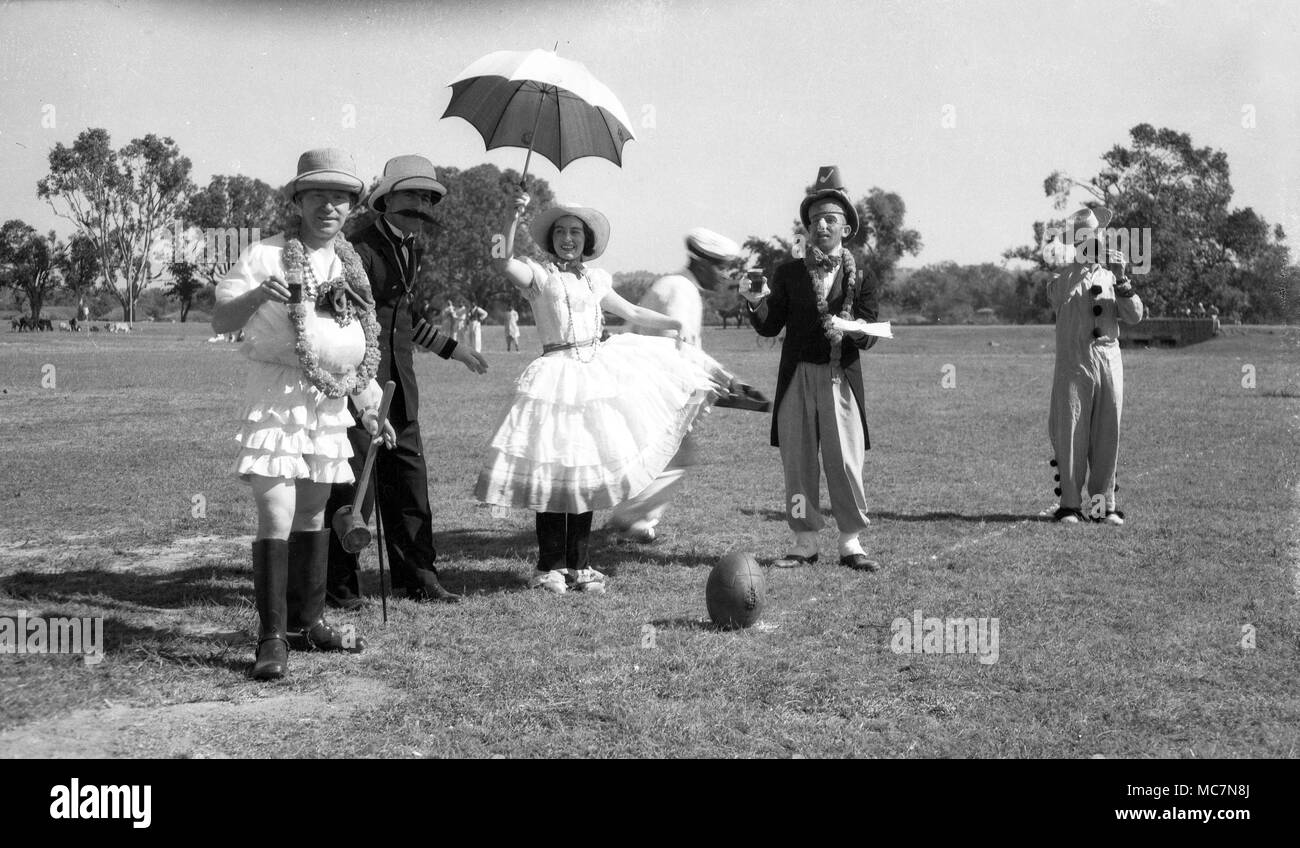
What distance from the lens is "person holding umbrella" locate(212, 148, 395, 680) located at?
5.72 meters

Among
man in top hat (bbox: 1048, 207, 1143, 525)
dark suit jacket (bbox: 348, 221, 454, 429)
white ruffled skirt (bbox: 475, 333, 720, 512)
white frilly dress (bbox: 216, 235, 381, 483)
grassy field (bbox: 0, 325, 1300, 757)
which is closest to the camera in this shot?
grassy field (bbox: 0, 325, 1300, 757)

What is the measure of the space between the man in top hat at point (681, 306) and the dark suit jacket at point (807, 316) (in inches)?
29.4

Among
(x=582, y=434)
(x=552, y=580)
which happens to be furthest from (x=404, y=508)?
(x=582, y=434)

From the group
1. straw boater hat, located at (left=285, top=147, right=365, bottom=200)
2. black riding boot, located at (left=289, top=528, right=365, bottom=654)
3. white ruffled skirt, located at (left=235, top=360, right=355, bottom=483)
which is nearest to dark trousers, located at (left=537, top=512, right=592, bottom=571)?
black riding boot, located at (left=289, top=528, right=365, bottom=654)

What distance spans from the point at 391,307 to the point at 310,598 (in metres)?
1.99

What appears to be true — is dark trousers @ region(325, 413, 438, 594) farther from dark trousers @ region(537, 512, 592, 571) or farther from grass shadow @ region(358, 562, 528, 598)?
dark trousers @ region(537, 512, 592, 571)

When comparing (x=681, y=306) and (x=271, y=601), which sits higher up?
(x=681, y=306)

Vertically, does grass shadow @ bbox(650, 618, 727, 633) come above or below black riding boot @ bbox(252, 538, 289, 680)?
below

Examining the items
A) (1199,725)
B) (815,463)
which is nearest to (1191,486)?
(815,463)

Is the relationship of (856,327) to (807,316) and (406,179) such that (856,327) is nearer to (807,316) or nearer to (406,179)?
(807,316)

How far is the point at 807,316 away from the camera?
859cm

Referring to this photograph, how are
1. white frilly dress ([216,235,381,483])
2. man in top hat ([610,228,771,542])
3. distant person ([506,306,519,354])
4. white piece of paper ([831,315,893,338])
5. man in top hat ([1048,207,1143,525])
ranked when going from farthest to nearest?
distant person ([506,306,519,354]) < man in top hat ([1048,207,1143,525]) < man in top hat ([610,228,771,542]) < white piece of paper ([831,315,893,338]) < white frilly dress ([216,235,381,483])

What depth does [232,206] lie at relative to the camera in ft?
222
